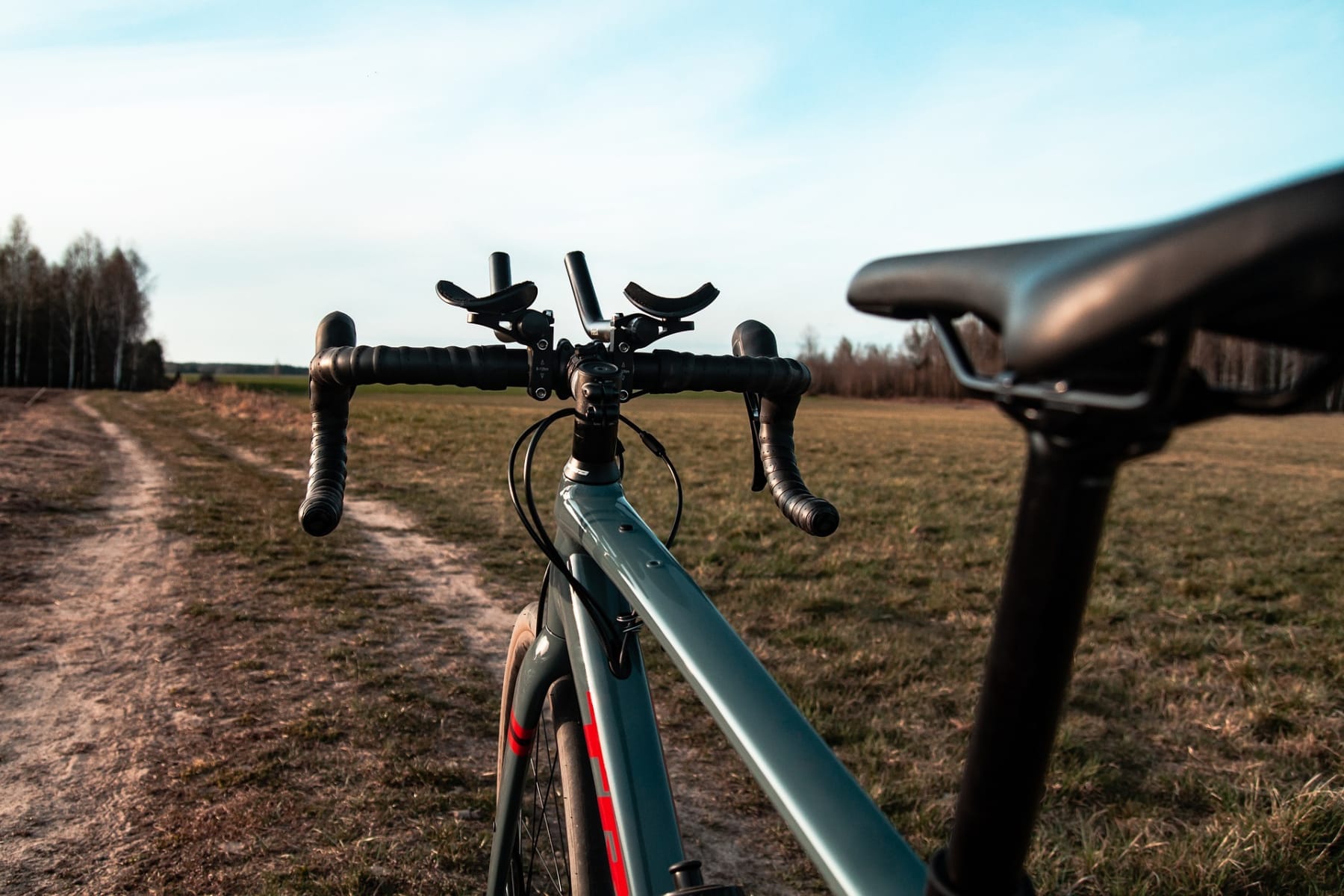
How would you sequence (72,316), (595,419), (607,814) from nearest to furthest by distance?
(607,814)
(595,419)
(72,316)

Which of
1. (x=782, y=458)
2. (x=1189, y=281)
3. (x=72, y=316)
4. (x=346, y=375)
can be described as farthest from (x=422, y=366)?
(x=72, y=316)

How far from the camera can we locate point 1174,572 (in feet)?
26.5

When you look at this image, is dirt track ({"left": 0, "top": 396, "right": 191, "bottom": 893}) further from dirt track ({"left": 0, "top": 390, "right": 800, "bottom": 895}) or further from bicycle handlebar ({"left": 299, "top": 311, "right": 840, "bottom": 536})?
bicycle handlebar ({"left": 299, "top": 311, "right": 840, "bottom": 536})

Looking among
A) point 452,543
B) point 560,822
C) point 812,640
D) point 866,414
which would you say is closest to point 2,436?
A: point 452,543

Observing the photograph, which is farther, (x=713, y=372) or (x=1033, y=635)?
(x=713, y=372)

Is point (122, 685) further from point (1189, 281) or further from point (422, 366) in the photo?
point (1189, 281)

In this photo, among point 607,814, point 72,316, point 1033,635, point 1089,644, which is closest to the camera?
point 1033,635

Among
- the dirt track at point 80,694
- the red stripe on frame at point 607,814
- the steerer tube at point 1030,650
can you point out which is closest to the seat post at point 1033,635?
the steerer tube at point 1030,650

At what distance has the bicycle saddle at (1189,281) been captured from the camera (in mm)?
489

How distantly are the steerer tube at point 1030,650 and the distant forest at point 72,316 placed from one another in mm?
66920

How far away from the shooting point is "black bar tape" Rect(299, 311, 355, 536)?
5.94 ft

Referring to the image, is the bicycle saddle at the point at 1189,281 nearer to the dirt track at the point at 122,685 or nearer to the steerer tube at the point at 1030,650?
the steerer tube at the point at 1030,650

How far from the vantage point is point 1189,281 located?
54cm

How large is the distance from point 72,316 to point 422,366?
220 feet
